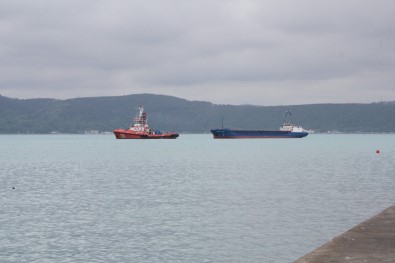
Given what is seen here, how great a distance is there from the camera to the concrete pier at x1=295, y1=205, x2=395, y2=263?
47.5 feet

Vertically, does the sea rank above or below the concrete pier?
below

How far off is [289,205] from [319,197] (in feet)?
17.7

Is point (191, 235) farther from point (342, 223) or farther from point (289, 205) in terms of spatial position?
point (289, 205)

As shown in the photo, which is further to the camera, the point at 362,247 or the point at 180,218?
the point at 180,218

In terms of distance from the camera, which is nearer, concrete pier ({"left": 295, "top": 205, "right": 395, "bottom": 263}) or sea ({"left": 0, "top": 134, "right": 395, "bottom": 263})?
concrete pier ({"left": 295, "top": 205, "right": 395, "bottom": 263})

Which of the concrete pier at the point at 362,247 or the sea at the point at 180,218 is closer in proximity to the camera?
the concrete pier at the point at 362,247

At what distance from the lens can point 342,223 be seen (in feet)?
88.7

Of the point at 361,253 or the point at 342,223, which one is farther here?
the point at 342,223

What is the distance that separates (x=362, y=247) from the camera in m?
16.0

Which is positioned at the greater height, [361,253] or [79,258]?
[361,253]

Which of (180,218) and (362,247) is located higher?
(362,247)

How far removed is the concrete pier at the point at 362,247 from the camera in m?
14.5

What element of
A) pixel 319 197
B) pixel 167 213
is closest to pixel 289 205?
pixel 319 197

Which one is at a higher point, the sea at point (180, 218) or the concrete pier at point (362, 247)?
the concrete pier at point (362, 247)
